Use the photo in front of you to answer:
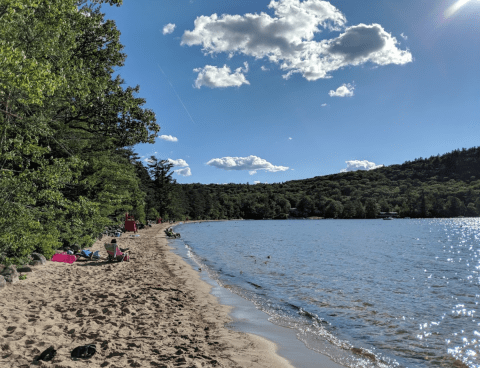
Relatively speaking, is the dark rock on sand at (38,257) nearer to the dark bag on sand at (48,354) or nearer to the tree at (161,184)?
the dark bag on sand at (48,354)

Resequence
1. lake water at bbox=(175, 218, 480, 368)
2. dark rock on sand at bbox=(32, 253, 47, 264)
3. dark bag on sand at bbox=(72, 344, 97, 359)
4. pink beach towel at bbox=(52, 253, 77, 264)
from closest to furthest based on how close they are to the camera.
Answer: dark bag on sand at bbox=(72, 344, 97, 359) → lake water at bbox=(175, 218, 480, 368) → dark rock on sand at bbox=(32, 253, 47, 264) → pink beach towel at bbox=(52, 253, 77, 264)

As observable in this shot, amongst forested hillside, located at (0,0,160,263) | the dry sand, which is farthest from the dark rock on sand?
the dry sand

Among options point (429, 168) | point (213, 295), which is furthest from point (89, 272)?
point (429, 168)

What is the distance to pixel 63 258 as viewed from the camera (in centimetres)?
1557

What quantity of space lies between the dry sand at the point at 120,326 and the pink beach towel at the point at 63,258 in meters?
2.90

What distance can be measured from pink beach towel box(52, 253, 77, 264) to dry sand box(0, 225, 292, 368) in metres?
2.90

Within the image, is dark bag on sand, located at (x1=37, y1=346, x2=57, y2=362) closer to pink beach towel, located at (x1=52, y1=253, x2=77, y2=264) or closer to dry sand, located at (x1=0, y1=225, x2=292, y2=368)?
dry sand, located at (x1=0, y1=225, x2=292, y2=368)

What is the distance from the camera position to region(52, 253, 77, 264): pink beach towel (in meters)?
15.4

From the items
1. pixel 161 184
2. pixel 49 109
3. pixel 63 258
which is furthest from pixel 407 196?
pixel 49 109

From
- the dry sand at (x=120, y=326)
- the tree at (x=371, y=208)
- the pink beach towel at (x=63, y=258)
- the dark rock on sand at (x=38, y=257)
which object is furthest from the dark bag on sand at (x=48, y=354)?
the tree at (x=371, y=208)

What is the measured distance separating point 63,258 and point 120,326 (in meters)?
10.6

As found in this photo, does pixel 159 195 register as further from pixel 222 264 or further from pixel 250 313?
pixel 250 313

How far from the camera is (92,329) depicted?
6.80 metres

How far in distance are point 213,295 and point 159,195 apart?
79.0 meters
